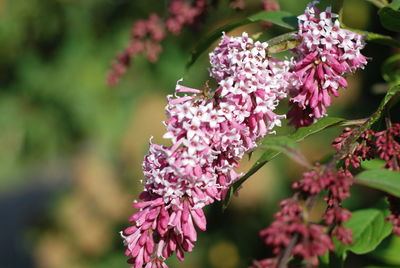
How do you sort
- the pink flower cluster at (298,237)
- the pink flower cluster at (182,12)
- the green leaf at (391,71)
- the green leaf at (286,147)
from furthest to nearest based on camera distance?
the pink flower cluster at (182,12), the green leaf at (391,71), the green leaf at (286,147), the pink flower cluster at (298,237)

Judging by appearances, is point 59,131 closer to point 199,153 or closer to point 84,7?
point 84,7

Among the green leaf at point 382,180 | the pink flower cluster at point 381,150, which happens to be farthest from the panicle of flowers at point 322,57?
the green leaf at point 382,180

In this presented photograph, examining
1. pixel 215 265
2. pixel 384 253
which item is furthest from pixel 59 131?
pixel 384 253

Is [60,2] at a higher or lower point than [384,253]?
higher

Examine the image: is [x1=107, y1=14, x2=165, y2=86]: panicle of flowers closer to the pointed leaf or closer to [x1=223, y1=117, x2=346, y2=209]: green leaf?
the pointed leaf

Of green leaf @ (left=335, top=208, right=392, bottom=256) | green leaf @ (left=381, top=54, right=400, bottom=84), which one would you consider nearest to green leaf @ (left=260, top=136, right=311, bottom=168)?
green leaf @ (left=335, top=208, right=392, bottom=256)

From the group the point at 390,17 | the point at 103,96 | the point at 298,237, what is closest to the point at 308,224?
the point at 298,237

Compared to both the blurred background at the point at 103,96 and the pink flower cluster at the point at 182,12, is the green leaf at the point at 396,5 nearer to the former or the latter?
the pink flower cluster at the point at 182,12
